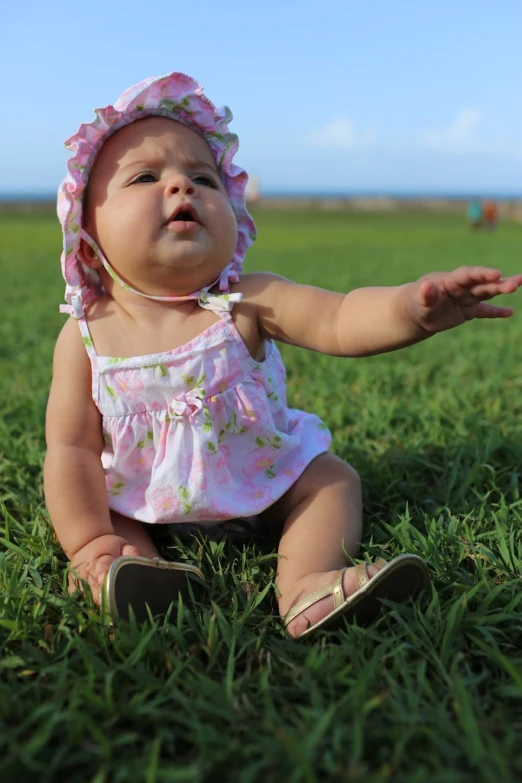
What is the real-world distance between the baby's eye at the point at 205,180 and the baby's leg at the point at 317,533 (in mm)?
839

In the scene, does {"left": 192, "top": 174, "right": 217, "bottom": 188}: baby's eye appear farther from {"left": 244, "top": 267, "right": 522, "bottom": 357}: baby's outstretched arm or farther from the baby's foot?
the baby's foot

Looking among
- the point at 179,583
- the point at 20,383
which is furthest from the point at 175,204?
the point at 20,383

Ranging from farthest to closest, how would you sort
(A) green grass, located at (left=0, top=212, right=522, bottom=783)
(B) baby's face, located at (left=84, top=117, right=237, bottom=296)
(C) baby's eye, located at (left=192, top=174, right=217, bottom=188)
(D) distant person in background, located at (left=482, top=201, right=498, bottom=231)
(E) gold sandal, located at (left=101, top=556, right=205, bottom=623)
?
(D) distant person in background, located at (left=482, top=201, right=498, bottom=231), (C) baby's eye, located at (left=192, top=174, right=217, bottom=188), (B) baby's face, located at (left=84, top=117, right=237, bottom=296), (E) gold sandal, located at (left=101, top=556, right=205, bottom=623), (A) green grass, located at (left=0, top=212, right=522, bottom=783)

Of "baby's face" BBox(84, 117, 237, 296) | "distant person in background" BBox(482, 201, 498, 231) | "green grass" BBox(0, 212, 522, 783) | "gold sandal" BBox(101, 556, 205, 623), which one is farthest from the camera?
"distant person in background" BBox(482, 201, 498, 231)

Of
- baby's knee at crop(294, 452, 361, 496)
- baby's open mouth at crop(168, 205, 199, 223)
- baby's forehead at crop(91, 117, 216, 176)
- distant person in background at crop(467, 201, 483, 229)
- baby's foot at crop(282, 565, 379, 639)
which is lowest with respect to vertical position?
distant person in background at crop(467, 201, 483, 229)

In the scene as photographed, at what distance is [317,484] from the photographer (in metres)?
2.18

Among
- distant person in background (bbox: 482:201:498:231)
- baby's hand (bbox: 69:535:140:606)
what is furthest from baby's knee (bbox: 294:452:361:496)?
distant person in background (bbox: 482:201:498:231)

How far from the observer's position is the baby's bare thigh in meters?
2.18

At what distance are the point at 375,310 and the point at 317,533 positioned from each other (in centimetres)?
61

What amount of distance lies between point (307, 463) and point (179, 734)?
101 cm

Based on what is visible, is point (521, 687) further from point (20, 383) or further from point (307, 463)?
point (20, 383)

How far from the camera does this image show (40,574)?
79.4 inches

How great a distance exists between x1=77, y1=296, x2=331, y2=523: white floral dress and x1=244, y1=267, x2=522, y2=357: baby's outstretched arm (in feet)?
0.44

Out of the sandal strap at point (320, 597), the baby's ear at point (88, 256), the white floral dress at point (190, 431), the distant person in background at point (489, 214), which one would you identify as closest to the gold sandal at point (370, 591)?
the sandal strap at point (320, 597)
